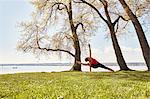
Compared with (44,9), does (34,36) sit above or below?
below

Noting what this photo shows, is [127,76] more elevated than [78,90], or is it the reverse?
[127,76]

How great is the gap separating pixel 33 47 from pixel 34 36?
1.35 meters

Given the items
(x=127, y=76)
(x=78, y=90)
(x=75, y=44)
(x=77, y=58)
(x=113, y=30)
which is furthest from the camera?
(x=75, y=44)

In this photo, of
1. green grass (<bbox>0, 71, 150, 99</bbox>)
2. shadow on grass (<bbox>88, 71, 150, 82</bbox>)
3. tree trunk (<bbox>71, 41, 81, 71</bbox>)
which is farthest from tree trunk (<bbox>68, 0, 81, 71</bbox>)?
green grass (<bbox>0, 71, 150, 99</bbox>)

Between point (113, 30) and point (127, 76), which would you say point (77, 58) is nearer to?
point (113, 30)

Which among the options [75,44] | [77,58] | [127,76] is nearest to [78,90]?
[127,76]

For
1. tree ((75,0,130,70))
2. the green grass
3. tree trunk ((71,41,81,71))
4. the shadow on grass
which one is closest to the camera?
the green grass

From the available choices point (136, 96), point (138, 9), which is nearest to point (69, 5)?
point (138, 9)

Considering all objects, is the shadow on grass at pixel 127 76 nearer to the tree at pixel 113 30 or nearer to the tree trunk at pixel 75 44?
the tree at pixel 113 30

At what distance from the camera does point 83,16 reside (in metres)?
44.2

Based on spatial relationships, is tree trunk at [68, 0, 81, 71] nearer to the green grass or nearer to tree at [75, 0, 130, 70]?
tree at [75, 0, 130, 70]

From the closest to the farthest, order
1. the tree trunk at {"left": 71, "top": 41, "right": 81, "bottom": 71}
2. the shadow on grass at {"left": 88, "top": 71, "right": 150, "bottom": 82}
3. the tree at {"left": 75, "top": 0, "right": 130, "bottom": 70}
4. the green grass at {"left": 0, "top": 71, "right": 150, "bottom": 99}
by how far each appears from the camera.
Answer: the green grass at {"left": 0, "top": 71, "right": 150, "bottom": 99} → the shadow on grass at {"left": 88, "top": 71, "right": 150, "bottom": 82} → the tree at {"left": 75, "top": 0, "right": 130, "bottom": 70} → the tree trunk at {"left": 71, "top": 41, "right": 81, "bottom": 71}

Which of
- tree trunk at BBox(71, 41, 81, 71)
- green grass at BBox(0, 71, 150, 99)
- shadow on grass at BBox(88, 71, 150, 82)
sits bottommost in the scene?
green grass at BBox(0, 71, 150, 99)

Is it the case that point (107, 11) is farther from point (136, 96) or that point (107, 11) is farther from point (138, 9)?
point (136, 96)
